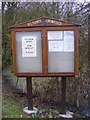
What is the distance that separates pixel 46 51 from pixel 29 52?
36 centimetres

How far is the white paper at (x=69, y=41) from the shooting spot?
2.95 metres

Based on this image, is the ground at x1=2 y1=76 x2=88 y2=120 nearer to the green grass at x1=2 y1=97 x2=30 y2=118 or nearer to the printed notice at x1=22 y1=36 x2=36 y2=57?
the green grass at x1=2 y1=97 x2=30 y2=118

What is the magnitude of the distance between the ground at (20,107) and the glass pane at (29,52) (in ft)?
3.41

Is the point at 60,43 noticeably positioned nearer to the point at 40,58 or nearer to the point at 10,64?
the point at 40,58

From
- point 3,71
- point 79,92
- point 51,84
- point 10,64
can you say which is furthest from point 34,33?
point 3,71

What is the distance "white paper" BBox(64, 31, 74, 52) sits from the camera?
295 cm

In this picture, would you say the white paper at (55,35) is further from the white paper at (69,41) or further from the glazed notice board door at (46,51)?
the white paper at (69,41)

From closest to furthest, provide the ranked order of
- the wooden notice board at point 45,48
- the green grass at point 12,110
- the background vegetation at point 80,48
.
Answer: the wooden notice board at point 45,48
the green grass at point 12,110
the background vegetation at point 80,48

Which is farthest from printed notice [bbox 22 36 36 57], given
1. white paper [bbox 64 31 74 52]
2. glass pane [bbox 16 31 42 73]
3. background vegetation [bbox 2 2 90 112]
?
background vegetation [bbox 2 2 90 112]

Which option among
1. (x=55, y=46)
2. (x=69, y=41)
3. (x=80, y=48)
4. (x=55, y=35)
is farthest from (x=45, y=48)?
(x=80, y=48)

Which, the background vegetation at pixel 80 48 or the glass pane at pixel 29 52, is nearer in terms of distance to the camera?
the glass pane at pixel 29 52

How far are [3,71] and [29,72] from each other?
3408 mm

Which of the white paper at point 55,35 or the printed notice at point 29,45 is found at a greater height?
the white paper at point 55,35

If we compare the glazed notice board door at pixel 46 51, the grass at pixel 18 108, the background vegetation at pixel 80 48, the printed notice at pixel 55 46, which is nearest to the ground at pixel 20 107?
the grass at pixel 18 108
